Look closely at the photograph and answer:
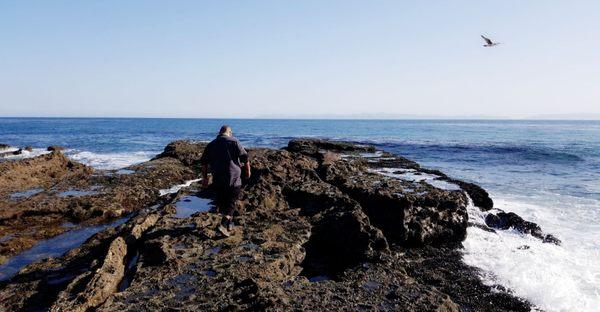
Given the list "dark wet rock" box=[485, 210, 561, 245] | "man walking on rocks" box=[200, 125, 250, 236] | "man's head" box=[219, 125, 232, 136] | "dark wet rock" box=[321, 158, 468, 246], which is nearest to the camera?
"man walking on rocks" box=[200, 125, 250, 236]

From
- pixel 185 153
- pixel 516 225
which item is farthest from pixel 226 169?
pixel 185 153

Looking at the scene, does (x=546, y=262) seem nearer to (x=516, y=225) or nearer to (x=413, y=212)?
(x=516, y=225)

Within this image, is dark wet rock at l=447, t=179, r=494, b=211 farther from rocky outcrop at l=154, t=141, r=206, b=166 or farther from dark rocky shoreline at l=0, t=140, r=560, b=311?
rocky outcrop at l=154, t=141, r=206, b=166

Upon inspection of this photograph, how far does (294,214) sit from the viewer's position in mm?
9156

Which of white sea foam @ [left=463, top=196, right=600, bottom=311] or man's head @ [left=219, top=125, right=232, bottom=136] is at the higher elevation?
man's head @ [left=219, top=125, right=232, bottom=136]

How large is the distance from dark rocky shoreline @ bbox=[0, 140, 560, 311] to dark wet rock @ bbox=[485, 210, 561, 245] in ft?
0.11

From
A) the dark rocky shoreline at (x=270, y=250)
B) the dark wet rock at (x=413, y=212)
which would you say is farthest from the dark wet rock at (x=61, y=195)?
the dark wet rock at (x=413, y=212)

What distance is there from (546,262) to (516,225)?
2.64 meters

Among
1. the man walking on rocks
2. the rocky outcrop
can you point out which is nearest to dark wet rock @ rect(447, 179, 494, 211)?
the man walking on rocks

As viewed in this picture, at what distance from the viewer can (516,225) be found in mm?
11625

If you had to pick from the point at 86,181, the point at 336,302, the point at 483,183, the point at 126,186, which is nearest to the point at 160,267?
the point at 336,302

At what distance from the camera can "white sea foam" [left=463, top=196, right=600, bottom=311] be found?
7395 millimetres

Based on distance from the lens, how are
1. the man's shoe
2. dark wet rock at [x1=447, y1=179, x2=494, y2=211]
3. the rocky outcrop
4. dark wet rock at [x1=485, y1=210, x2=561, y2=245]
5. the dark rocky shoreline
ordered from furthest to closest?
the rocky outcrop
dark wet rock at [x1=447, y1=179, x2=494, y2=211]
dark wet rock at [x1=485, y1=210, x2=561, y2=245]
the man's shoe
the dark rocky shoreline

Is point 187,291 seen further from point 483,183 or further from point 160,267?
point 483,183
